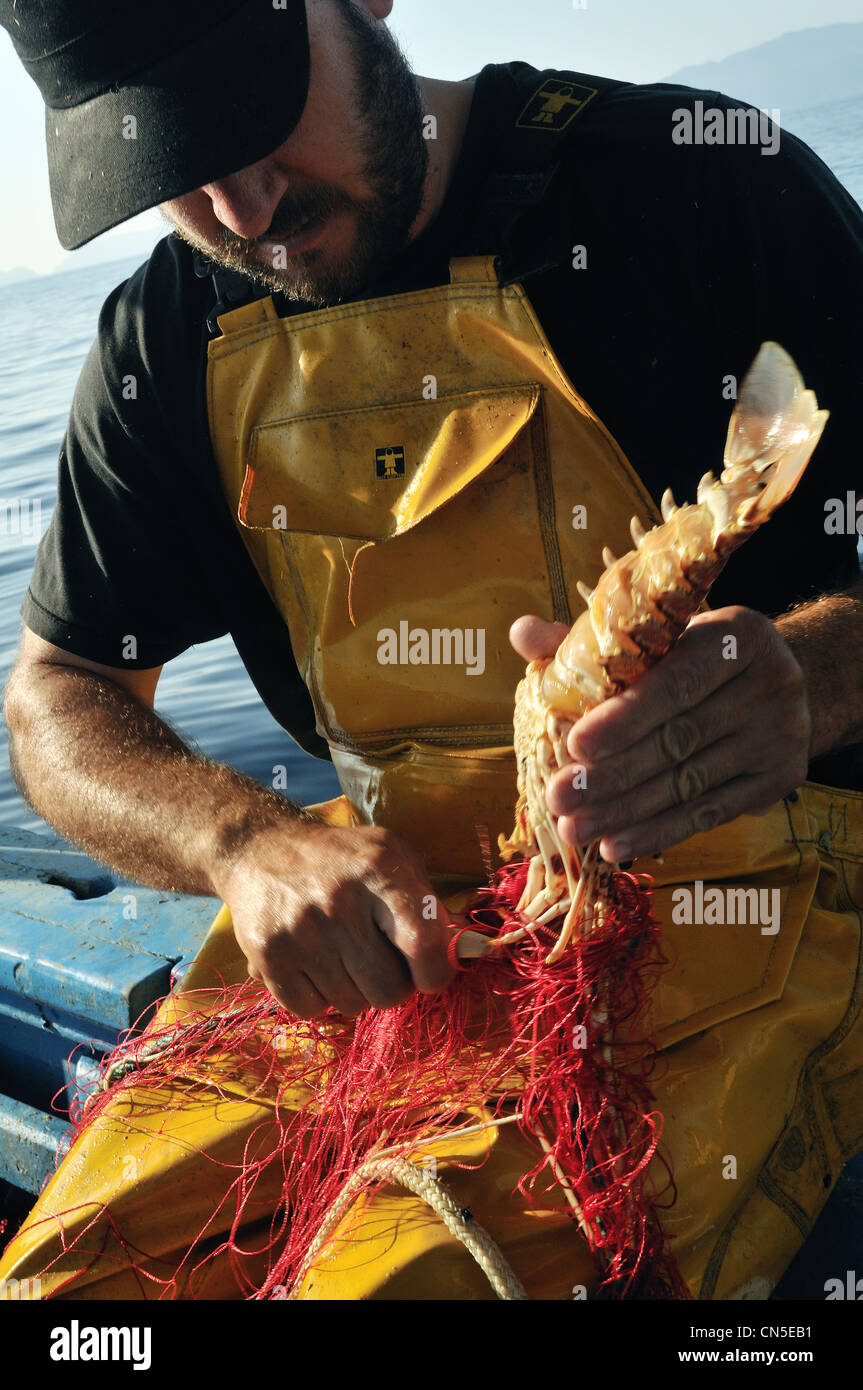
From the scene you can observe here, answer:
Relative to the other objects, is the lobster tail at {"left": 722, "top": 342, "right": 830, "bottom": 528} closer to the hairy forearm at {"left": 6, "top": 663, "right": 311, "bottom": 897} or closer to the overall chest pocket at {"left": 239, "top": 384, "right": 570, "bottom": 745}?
the overall chest pocket at {"left": 239, "top": 384, "right": 570, "bottom": 745}

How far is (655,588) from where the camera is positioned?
183 centimetres

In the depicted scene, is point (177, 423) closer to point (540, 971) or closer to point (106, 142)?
point (106, 142)

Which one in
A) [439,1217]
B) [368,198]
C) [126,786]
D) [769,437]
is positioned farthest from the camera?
[126,786]

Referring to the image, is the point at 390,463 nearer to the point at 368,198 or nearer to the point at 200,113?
the point at 368,198

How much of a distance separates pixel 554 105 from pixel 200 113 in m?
0.92

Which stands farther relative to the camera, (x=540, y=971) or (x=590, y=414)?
(x=590, y=414)

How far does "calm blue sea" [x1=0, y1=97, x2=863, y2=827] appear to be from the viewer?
23.4ft

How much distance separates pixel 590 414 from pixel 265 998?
1.51m

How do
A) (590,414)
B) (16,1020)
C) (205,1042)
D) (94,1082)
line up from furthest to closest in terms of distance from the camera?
(16,1020) < (94,1082) < (205,1042) < (590,414)

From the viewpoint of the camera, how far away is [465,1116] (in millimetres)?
2301

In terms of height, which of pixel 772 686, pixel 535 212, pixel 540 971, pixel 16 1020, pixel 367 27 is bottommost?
pixel 16 1020

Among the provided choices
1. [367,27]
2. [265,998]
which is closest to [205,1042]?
[265,998]

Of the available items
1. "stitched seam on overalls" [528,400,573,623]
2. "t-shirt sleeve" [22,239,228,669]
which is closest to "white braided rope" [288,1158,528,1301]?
"stitched seam on overalls" [528,400,573,623]

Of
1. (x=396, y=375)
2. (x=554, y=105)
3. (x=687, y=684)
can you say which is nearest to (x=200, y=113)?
(x=396, y=375)
